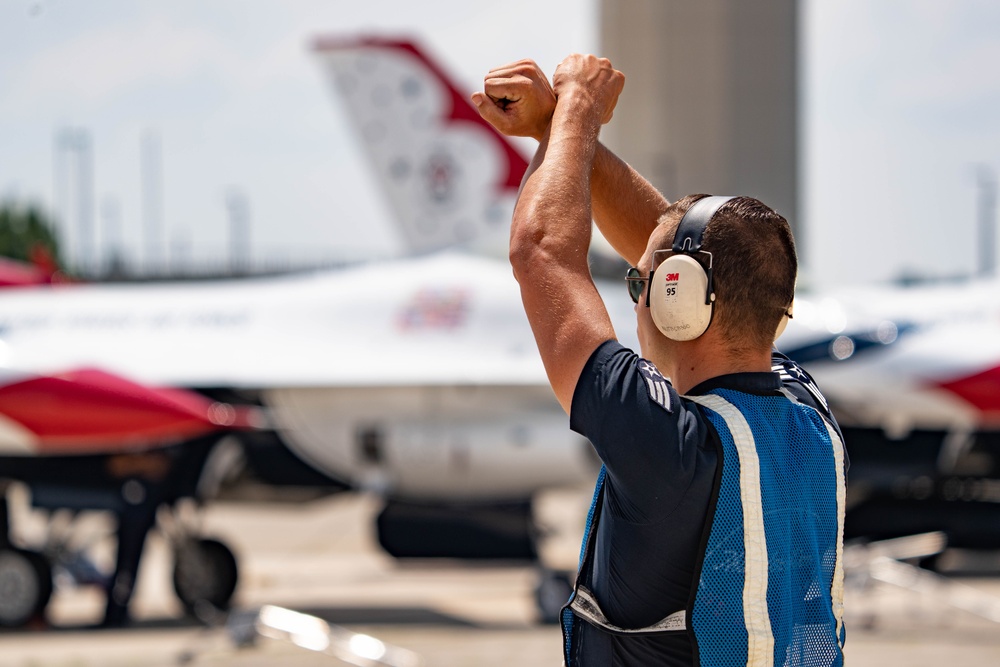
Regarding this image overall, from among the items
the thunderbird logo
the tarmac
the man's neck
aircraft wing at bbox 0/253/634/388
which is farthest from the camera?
the thunderbird logo

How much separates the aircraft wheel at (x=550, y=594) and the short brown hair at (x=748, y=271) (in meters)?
8.00

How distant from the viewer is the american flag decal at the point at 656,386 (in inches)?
70.5

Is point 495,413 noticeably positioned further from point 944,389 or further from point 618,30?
point 618,30

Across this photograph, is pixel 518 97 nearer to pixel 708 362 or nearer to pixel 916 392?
pixel 708 362

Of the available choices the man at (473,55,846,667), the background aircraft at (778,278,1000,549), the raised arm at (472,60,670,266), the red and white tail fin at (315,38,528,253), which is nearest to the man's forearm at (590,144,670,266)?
the raised arm at (472,60,670,266)

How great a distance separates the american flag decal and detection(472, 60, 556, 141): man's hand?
552mm

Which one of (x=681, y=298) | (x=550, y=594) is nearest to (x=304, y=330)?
(x=550, y=594)

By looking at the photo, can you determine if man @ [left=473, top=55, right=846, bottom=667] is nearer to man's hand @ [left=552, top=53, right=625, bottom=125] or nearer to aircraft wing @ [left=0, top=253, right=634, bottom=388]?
man's hand @ [left=552, top=53, right=625, bottom=125]

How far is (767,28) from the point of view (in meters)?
28.3

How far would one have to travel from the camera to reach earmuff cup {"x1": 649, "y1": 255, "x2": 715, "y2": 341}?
191 centimetres

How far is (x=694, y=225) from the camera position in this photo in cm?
199

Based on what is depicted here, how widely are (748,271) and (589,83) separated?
453 mm

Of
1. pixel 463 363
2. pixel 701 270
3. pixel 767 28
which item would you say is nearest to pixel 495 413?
pixel 463 363

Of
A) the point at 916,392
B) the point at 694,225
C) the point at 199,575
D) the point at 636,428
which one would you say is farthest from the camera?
the point at 199,575
